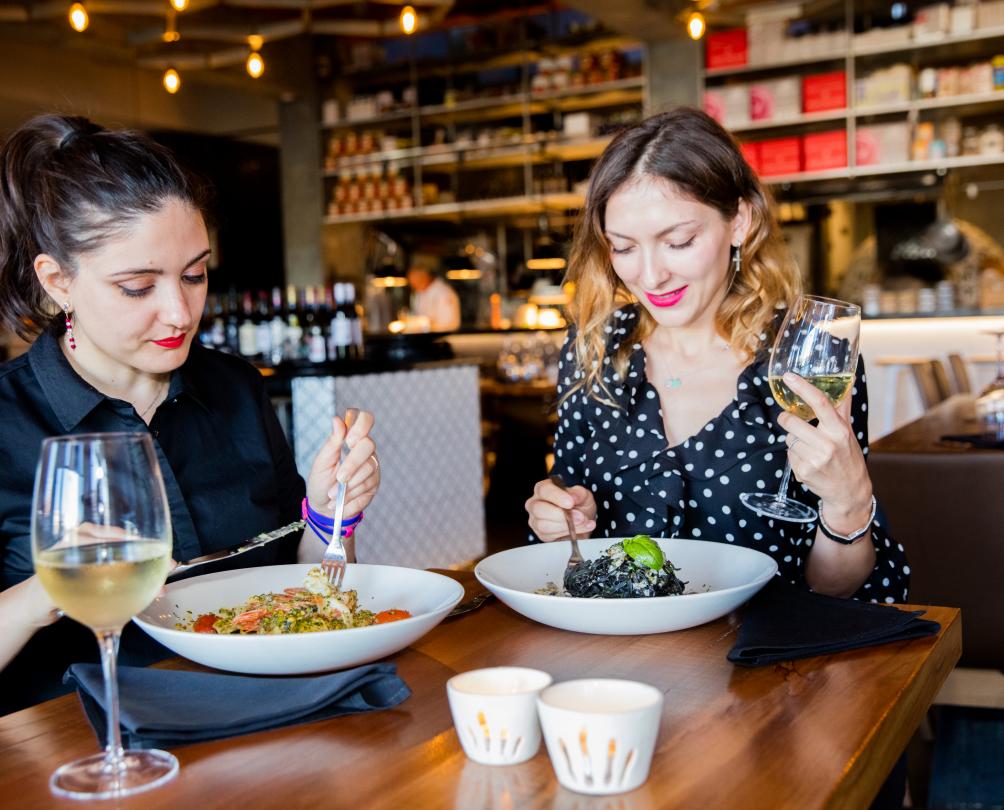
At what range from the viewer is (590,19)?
867cm

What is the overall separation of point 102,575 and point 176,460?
889 mm

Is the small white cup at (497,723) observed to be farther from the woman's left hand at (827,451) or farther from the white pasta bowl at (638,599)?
the woman's left hand at (827,451)

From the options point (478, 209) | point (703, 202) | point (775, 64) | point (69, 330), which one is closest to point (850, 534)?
point (703, 202)

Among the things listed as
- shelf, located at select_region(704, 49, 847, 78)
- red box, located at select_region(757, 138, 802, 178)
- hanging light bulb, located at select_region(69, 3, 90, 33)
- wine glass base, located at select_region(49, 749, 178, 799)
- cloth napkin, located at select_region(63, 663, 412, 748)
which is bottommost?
wine glass base, located at select_region(49, 749, 178, 799)

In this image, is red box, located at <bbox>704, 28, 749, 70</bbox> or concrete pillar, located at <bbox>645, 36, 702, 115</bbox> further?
concrete pillar, located at <bbox>645, 36, 702, 115</bbox>

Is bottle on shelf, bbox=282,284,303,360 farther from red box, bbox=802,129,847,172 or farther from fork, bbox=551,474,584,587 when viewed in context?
red box, bbox=802,129,847,172

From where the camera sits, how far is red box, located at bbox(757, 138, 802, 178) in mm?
7598

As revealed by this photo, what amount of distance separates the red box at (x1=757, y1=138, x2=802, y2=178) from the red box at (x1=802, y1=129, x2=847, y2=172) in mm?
52

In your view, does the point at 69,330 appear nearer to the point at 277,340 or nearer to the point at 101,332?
the point at 101,332

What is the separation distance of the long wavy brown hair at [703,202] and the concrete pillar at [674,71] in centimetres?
621

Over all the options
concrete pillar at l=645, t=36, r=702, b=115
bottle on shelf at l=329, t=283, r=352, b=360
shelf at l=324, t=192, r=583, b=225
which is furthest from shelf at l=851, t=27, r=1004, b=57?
bottle on shelf at l=329, t=283, r=352, b=360

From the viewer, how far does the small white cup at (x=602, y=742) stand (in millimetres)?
762

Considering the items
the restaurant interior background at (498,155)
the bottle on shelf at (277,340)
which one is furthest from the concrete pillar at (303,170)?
the bottle on shelf at (277,340)

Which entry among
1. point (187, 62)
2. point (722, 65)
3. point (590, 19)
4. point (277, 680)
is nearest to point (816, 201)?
point (722, 65)
